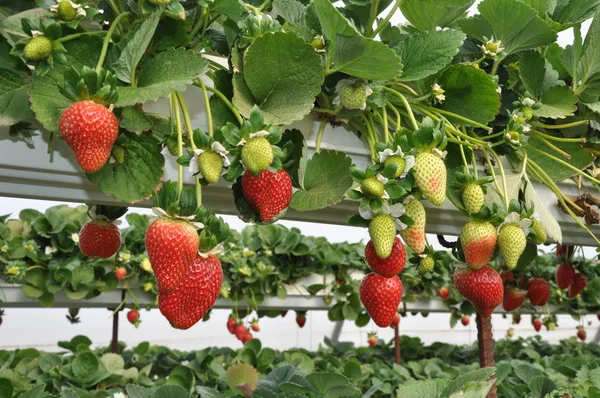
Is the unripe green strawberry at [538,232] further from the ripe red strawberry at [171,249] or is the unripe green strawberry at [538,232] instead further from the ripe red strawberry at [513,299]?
the ripe red strawberry at [513,299]

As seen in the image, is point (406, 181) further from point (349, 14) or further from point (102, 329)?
point (102, 329)

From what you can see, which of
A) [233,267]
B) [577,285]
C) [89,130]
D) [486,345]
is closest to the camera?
[89,130]

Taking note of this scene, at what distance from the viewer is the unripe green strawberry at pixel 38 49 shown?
50 cm

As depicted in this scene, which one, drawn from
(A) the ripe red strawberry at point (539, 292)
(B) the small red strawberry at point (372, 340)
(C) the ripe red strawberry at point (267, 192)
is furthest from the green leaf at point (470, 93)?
(B) the small red strawberry at point (372, 340)

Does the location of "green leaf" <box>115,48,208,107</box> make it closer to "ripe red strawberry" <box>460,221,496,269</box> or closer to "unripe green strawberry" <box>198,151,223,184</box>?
"unripe green strawberry" <box>198,151,223,184</box>

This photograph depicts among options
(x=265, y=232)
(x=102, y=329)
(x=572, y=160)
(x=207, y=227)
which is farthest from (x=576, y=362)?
(x=102, y=329)

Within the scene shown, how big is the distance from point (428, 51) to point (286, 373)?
0.64m

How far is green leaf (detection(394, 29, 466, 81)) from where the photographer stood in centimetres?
67

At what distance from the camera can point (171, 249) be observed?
1.64 ft

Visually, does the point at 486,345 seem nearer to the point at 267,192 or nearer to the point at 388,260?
the point at 388,260

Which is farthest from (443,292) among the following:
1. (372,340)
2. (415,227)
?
(415,227)

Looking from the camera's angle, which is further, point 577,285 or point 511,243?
point 577,285

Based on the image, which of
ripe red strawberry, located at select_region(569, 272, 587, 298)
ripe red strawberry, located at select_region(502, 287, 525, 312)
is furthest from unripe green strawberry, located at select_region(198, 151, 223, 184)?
ripe red strawberry, located at select_region(569, 272, 587, 298)

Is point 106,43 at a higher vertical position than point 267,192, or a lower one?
higher
